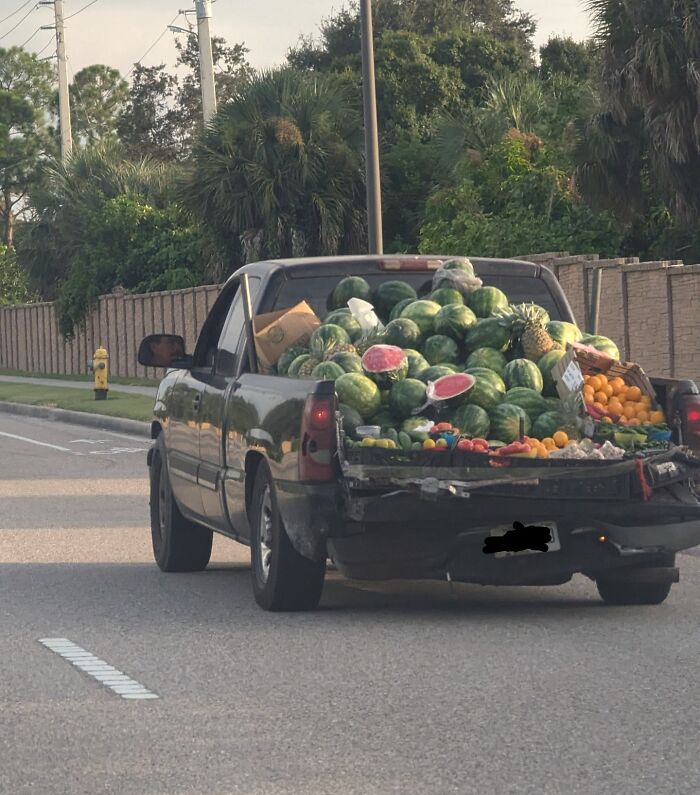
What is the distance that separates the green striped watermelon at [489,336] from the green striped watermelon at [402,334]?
1.00 ft

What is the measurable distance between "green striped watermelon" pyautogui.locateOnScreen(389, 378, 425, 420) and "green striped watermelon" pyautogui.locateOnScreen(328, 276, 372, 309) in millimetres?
1146

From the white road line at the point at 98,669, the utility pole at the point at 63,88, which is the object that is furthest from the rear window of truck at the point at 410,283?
the utility pole at the point at 63,88

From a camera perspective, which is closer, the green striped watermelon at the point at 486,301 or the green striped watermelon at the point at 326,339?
the green striped watermelon at the point at 326,339

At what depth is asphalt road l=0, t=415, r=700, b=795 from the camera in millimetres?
6234

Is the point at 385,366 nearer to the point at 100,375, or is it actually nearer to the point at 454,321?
the point at 454,321

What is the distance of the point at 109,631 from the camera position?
941 cm

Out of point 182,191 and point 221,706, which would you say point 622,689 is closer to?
point 221,706

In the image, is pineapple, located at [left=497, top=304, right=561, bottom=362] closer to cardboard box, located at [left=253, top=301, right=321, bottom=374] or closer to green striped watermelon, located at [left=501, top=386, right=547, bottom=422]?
green striped watermelon, located at [left=501, top=386, right=547, bottom=422]

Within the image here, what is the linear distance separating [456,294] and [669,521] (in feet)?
6.65

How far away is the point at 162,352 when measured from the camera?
11609 mm

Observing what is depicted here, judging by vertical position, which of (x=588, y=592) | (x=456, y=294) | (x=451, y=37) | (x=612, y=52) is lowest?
(x=588, y=592)

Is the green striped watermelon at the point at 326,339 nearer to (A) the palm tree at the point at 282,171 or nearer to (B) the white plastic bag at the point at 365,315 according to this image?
(B) the white plastic bag at the point at 365,315

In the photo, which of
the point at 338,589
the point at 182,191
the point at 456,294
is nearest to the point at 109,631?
the point at 338,589

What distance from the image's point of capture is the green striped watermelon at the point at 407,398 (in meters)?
9.76
